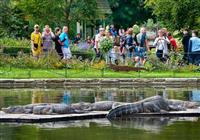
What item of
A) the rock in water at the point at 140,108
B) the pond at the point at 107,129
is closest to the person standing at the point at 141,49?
the pond at the point at 107,129

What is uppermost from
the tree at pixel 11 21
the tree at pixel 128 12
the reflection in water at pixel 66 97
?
the tree at pixel 128 12

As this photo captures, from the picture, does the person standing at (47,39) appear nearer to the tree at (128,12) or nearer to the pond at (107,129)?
the pond at (107,129)

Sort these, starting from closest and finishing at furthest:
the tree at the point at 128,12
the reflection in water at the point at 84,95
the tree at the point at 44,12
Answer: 1. the reflection in water at the point at 84,95
2. the tree at the point at 44,12
3. the tree at the point at 128,12

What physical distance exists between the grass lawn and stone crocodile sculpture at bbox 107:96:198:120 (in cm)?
1317

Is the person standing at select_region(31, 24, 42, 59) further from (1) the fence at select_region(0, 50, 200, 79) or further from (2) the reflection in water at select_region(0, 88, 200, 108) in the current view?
(2) the reflection in water at select_region(0, 88, 200, 108)

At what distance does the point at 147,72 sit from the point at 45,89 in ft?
22.8

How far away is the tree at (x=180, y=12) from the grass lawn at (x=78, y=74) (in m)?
10.2

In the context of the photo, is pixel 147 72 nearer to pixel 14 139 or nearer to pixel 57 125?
pixel 57 125

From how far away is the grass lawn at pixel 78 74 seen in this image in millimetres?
34719

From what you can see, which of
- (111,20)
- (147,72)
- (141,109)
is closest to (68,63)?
(147,72)

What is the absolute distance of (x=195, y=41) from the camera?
37.9 meters

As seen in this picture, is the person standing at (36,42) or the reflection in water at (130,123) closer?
the reflection in water at (130,123)

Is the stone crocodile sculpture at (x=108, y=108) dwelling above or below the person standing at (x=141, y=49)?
below

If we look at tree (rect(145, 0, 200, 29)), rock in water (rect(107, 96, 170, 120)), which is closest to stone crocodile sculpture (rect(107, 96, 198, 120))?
rock in water (rect(107, 96, 170, 120))
